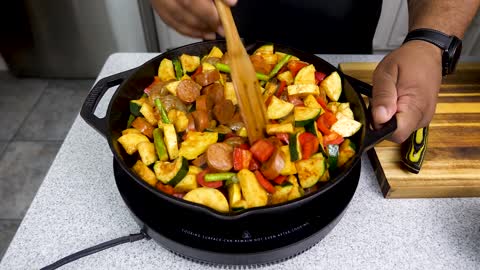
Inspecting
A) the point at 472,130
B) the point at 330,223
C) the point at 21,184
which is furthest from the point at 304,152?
the point at 21,184

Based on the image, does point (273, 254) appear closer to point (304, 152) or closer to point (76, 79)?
point (304, 152)

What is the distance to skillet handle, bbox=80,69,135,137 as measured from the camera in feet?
2.81

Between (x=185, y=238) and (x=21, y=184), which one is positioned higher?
(x=185, y=238)

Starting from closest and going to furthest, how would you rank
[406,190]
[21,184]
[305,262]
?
[305,262] → [406,190] → [21,184]

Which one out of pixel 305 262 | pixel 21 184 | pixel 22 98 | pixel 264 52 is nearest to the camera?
pixel 305 262

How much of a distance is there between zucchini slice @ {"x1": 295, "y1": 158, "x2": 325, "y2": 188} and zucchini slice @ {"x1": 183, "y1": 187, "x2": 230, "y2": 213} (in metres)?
0.20

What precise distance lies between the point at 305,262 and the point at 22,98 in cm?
296

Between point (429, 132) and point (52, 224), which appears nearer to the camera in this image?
point (52, 224)

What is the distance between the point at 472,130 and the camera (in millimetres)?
1182

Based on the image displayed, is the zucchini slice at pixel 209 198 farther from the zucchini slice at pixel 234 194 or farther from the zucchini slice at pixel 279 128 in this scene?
the zucchini slice at pixel 279 128

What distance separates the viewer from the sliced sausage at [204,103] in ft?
3.37

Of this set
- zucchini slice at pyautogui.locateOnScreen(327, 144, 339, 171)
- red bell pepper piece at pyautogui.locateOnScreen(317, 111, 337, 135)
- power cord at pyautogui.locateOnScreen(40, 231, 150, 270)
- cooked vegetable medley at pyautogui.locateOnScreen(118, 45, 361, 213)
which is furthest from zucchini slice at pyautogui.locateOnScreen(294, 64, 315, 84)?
power cord at pyautogui.locateOnScreen(40, 231, 150, 270)

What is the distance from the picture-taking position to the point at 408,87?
1.00 meters

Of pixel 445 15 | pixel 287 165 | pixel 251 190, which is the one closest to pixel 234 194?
pixel 251 190
